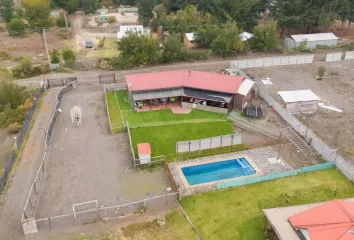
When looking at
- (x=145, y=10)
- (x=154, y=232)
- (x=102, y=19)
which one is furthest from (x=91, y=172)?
(x=102, y=19)

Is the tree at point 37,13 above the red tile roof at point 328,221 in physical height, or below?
above

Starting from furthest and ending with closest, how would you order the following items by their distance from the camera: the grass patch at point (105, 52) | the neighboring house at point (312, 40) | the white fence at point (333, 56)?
the neighboring house at point (312, 40)
the grass patch at point (105, 52)
the white fence at point (333, 56)

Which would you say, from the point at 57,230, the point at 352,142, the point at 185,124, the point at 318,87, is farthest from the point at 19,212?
the point at 318,87

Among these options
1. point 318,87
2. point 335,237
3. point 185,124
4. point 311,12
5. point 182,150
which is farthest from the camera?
point 311,12

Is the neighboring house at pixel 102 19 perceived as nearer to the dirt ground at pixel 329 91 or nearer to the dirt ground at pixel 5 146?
the dirt ground at pixel 329 91

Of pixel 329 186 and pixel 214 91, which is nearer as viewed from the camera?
pixel 329 186

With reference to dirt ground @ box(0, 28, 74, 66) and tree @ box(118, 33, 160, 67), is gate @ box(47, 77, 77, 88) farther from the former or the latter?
dirt ground @ box(0, 28, 74, 66)

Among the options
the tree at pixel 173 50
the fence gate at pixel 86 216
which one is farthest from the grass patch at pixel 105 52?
the fence gate at pixel 86 216

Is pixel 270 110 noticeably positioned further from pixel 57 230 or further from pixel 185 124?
pixel 57 230
